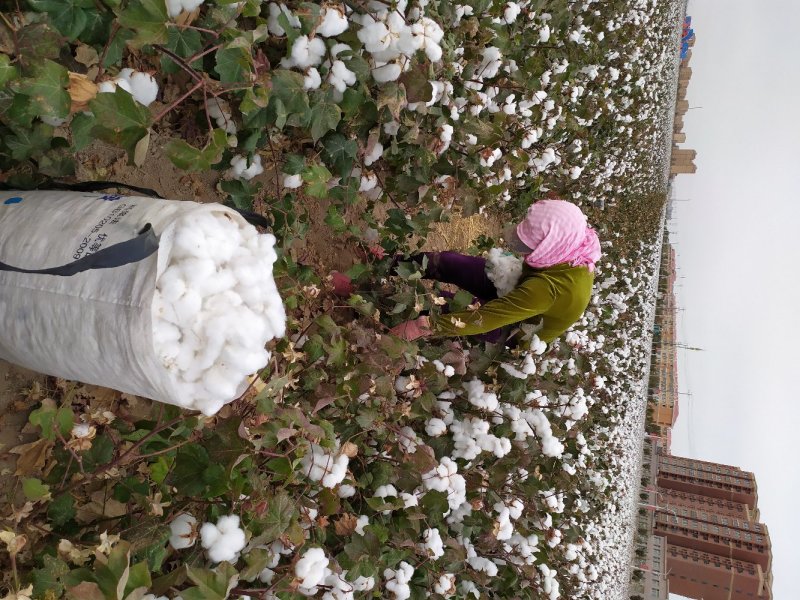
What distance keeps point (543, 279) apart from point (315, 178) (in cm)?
112

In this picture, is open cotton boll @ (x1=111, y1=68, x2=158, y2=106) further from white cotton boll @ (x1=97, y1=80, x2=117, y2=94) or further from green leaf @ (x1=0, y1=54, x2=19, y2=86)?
green leaf @ (x1=0, y1=54, x2=19, y2=86)

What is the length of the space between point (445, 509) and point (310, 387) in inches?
31.8

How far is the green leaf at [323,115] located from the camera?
1.67 m

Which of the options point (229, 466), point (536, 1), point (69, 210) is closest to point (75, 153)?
point (69, 210)

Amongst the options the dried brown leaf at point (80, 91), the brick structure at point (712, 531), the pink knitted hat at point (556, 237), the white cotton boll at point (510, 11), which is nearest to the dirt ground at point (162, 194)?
the dried brown leaf at point (80, 91)

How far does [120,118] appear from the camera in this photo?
1.12 meters

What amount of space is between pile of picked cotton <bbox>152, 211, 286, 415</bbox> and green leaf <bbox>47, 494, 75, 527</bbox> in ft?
2.21

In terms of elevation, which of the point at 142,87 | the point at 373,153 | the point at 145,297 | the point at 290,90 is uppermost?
the point at 373,153

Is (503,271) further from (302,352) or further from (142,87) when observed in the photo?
(142,87)

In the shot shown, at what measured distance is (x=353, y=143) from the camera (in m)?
1.94

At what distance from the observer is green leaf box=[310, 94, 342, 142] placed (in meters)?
1.67

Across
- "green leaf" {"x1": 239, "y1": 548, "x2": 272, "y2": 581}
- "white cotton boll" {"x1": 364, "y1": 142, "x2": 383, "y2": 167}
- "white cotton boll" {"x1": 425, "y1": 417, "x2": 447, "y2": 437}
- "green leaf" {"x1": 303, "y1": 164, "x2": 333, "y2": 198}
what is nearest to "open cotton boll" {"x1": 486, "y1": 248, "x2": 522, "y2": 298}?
"white cotton boll" {"x1": 425, "y1": 417, "x2": 447, "y2": 437}

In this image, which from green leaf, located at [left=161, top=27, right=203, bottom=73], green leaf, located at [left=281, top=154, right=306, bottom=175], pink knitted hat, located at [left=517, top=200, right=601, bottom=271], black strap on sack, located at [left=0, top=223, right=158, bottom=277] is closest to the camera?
black strap on sack, located at [left=0, top=223, right=158, bottom=277]

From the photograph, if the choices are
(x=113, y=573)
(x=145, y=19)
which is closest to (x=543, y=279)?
(x=145, y=19)
